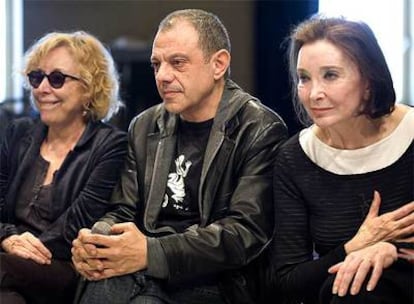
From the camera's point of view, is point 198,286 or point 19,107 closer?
point 198,286

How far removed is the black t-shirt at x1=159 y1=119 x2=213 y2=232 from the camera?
2328mm

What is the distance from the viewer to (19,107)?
5.38 metres

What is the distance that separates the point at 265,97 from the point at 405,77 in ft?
3.62

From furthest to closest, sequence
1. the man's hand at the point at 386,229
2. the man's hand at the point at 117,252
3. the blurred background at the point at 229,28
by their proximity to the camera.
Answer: the blurred background at the point at 229,28, the man's hand at the point at 117,252, the man's hand at the point at 386,229

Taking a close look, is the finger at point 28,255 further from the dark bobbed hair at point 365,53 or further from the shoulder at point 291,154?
the dark bobbed hair at point 365,53

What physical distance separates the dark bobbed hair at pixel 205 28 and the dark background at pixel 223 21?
3033 mm

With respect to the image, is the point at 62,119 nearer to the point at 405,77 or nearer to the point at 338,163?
the point at 338,163

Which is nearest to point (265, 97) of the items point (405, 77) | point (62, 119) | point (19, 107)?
point (405, 77)

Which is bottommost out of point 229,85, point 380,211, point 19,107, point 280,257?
point 19,107

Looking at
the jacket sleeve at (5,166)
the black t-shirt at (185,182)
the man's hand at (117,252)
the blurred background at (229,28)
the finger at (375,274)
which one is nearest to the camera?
the finger at (375,274)

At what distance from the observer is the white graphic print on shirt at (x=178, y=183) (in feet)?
7.68

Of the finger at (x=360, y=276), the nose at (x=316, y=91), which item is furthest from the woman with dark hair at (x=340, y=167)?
the finger at (x=360, y=276)

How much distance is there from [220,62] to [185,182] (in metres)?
0.40

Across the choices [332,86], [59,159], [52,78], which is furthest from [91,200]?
[332,86]
